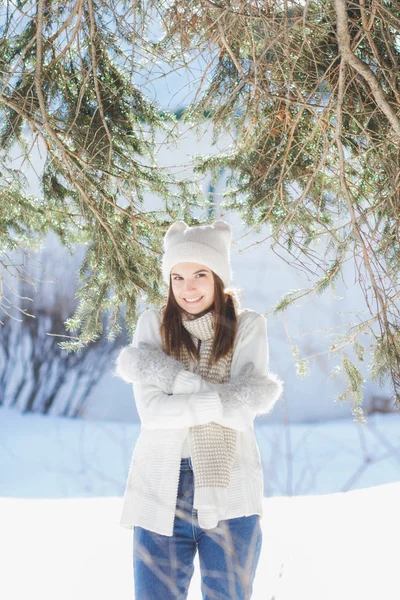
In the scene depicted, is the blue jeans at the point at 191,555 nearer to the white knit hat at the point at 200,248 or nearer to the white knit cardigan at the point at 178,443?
the white knit cardigan at the point at 178,443

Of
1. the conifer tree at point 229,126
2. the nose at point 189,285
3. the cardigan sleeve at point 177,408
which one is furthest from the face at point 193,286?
the conifer tree at point 229,126

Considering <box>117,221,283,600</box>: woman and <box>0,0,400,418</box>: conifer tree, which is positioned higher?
<box>0,0,400,418</box>: conifer tree

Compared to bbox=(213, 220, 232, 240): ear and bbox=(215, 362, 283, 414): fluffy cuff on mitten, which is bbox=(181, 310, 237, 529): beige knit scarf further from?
bbox=(213, 220, 232, 240): ear

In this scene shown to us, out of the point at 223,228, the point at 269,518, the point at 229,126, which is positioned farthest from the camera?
the point at 269,518

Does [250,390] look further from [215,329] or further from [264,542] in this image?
[264,542]

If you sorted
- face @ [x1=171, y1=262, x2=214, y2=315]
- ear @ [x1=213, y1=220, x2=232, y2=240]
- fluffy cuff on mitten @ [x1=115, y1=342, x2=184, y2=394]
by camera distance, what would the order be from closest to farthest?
fluffy cuff on mitten @ [x1=115, y1=342, x2=184, y2=394] < face @ [x1=171, y1=262, x2=214, y2=315] < ear @ [x1=213, y1=220, x2=232, y2=240]

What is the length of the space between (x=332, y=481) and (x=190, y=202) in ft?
11.5

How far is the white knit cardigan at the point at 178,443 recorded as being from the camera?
1.42 m

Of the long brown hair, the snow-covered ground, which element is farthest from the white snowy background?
the long brown hair

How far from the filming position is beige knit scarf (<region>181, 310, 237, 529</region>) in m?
1.39

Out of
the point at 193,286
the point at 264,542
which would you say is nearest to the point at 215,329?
the point at 193,286

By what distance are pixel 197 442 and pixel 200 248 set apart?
19.0 inches

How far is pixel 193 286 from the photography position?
5.36 ft

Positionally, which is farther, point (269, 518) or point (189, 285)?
point (269, 518)
